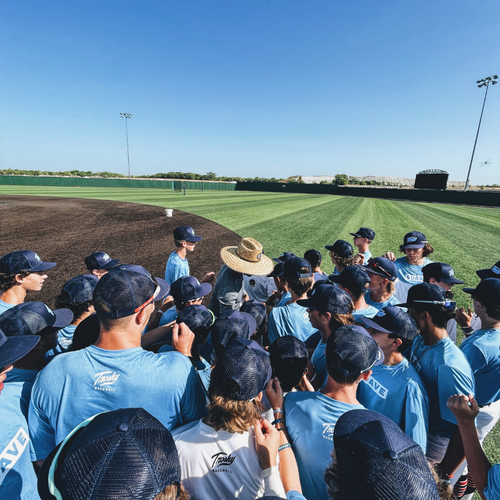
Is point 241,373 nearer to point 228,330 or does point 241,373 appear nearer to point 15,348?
point 228,330

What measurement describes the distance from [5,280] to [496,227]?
24138mm

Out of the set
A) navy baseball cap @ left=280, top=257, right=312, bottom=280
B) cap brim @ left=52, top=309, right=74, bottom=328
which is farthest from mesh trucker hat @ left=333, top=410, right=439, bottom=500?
cap brim @ left=52, top=309, right=74, bottom=328

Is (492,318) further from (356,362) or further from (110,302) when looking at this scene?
(110,302)

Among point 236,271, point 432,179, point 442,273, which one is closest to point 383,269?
point 442,273

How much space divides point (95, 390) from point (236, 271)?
2.49 m

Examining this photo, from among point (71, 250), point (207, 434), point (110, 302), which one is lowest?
point (71, 250)

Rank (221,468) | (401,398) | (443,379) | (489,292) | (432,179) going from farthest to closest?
(432,179)
(489,292)
(443,379)
(401,398)
(221,468)

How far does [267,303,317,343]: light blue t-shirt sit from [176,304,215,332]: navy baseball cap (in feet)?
2.91

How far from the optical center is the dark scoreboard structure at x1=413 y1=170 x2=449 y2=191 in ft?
165

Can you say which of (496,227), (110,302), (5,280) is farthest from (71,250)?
(496,227)

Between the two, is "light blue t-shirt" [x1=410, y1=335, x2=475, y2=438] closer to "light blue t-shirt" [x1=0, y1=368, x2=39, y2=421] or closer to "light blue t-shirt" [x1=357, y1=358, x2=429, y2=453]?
"light blue t-shirt" [x1=357, y1=358, x2=429, y2=453]

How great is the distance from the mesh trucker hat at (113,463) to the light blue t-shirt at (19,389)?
3.14 feet

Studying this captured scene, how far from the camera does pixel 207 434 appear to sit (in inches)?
62.3

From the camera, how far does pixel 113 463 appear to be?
1021 mm
